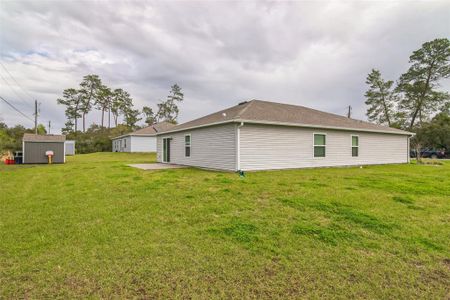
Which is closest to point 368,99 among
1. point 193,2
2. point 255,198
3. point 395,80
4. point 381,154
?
Result: point 395,80

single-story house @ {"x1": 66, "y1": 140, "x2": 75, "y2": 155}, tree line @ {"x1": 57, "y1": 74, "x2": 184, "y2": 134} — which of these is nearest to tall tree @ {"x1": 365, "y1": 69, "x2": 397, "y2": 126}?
tree line @ {"x1": 57, "y1": 74, "x2": 184, "y2": 134}

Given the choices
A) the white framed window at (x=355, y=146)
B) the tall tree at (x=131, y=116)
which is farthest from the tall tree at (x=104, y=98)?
the white framed window at (x=355, y=146)

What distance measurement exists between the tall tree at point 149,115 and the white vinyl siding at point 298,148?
133 feet

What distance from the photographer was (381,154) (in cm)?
1631

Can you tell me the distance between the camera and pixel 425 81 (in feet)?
93.7

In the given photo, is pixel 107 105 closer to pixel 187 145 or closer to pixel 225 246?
pixel 187 145

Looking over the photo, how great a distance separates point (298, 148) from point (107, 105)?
136ft

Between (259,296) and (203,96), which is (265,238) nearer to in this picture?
(259,296)

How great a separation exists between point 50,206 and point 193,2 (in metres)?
9.30

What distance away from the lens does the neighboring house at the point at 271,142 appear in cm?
1098

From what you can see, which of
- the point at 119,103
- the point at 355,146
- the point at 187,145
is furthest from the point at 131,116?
the point at 355,146

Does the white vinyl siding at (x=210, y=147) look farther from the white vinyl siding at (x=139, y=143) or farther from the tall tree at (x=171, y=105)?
the tall tree at (x=171, y=105)

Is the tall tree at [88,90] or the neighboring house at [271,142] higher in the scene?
the tall tree at [88,90]

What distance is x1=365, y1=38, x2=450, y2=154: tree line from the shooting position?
27464 millimetres
